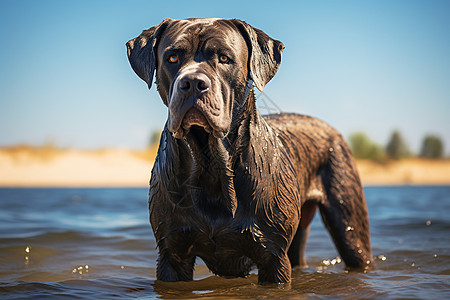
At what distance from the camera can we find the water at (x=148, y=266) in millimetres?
4012

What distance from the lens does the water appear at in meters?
4.01

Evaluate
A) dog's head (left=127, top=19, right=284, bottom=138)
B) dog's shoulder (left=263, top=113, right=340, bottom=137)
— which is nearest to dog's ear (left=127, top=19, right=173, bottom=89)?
dog's head (left=127, top=19, right=284, bottom=138)

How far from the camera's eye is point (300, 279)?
15.5 feet

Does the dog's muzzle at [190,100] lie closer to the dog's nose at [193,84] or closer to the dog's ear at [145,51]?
the dog's nose at [193,84]

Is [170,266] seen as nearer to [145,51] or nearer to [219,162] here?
[219,162]

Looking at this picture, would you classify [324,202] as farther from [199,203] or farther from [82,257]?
[82,257]

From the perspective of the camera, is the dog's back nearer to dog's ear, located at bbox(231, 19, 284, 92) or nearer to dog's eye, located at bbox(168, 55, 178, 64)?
dog's ear, located at bbox(231, 19, 284, 92)

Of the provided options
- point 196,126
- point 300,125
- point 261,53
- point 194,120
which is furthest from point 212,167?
point 300,125

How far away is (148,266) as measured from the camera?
6086 mm

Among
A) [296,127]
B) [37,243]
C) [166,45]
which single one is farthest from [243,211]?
[37,243]

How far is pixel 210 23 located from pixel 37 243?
4937mm

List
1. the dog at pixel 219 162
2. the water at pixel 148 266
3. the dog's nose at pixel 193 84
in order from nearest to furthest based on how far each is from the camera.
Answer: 1. the dog's nose at pixel 193 84
2. the dog at pixel 219 162
3. the water at pixel 148 266

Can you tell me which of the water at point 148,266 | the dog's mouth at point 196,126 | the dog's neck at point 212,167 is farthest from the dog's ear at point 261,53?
the water at point 148,266

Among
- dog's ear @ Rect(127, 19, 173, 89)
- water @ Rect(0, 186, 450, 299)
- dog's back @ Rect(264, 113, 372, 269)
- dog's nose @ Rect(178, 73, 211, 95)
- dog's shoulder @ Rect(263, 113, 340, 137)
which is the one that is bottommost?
water @ Rect(0, 186, 450, 299)
